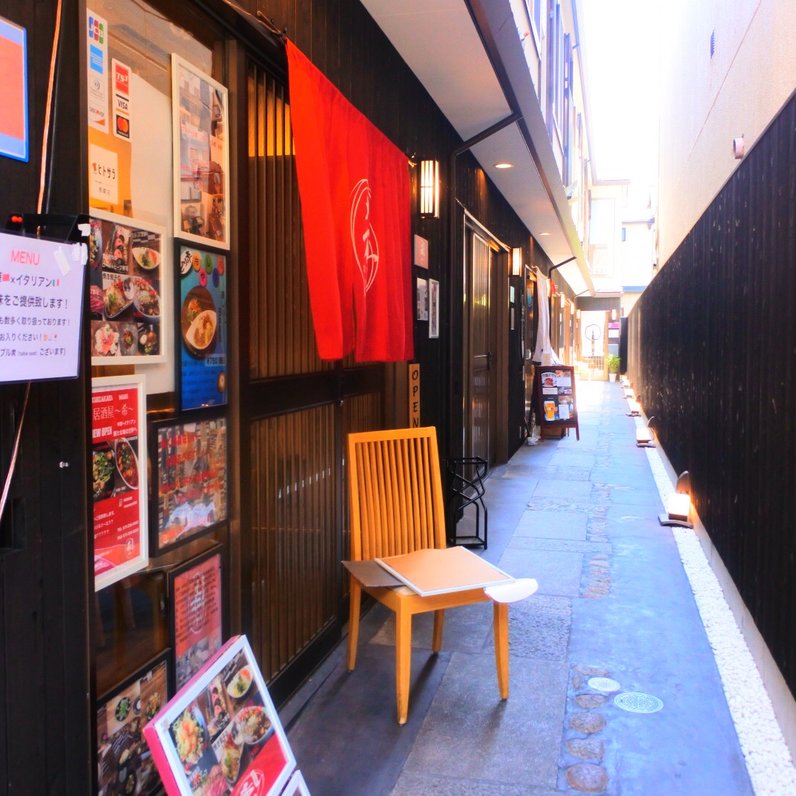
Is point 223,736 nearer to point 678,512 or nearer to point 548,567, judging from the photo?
point 548,567

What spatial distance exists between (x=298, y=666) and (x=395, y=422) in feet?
5.70

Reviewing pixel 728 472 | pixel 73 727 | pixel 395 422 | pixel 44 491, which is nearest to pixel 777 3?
pixel 728 472

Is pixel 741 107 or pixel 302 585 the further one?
pixel 741 107

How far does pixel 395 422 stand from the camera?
4.60m

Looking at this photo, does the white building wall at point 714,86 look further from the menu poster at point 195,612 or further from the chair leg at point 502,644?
the menu poster at point 195,612

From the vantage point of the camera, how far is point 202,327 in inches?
94.6

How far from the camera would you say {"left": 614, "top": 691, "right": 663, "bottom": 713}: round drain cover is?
10.1 feet

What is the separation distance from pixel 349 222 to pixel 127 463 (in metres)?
1.49

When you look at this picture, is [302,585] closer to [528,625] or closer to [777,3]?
[528,625]

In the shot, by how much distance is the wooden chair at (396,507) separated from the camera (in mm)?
3168

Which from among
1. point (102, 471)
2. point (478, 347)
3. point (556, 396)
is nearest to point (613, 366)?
point (556, 396)

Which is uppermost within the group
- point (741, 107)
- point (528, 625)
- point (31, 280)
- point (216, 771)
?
point (741, 107)

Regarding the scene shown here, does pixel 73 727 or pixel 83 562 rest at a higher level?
pixel 83 562

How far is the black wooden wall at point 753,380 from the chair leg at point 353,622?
1.69 meters
